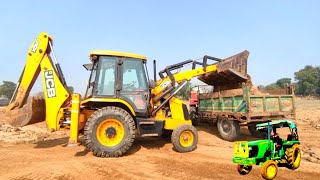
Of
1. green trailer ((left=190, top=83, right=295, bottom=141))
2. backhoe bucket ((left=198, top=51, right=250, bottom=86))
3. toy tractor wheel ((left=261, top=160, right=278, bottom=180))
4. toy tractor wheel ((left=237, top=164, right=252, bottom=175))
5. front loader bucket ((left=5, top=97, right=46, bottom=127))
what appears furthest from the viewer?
backhoe bucket ((left=198, top=51, right=250, bottom=86))

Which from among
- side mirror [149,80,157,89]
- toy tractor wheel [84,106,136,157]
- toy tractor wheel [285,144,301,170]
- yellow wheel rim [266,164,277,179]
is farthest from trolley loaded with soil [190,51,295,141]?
yellow wheel rim [266,164,277,179]

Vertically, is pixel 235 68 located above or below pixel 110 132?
above

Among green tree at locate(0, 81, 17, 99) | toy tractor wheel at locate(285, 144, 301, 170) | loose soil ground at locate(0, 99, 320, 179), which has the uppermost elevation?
green tree at locate(0, 81, 17, 99)

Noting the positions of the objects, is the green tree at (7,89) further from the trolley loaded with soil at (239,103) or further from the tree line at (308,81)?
the tree line at (308,81)

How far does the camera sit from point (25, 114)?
782 centimetres

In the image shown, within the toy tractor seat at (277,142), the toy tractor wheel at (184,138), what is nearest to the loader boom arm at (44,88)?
the toy tractor wheel at (184,138)

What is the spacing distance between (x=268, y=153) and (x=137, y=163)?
3.32 meters

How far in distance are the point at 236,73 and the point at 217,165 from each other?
14.1 ft

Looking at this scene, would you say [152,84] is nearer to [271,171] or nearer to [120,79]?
[120,79]

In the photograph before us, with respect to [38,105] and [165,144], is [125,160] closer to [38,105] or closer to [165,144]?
[165,144]

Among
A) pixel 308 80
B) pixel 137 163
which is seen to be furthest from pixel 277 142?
pixel 308 80

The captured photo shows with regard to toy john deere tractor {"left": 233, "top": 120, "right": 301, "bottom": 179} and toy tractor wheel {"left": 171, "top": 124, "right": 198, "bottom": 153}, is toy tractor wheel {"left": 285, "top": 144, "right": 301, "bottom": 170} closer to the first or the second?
toy john deere tractor {"left": 233, "top": 120, "right": 301, "bottom": 179}

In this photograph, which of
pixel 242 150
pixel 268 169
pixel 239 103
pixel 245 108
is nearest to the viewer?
pixel 268 169

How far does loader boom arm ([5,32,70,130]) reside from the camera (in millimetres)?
7902
